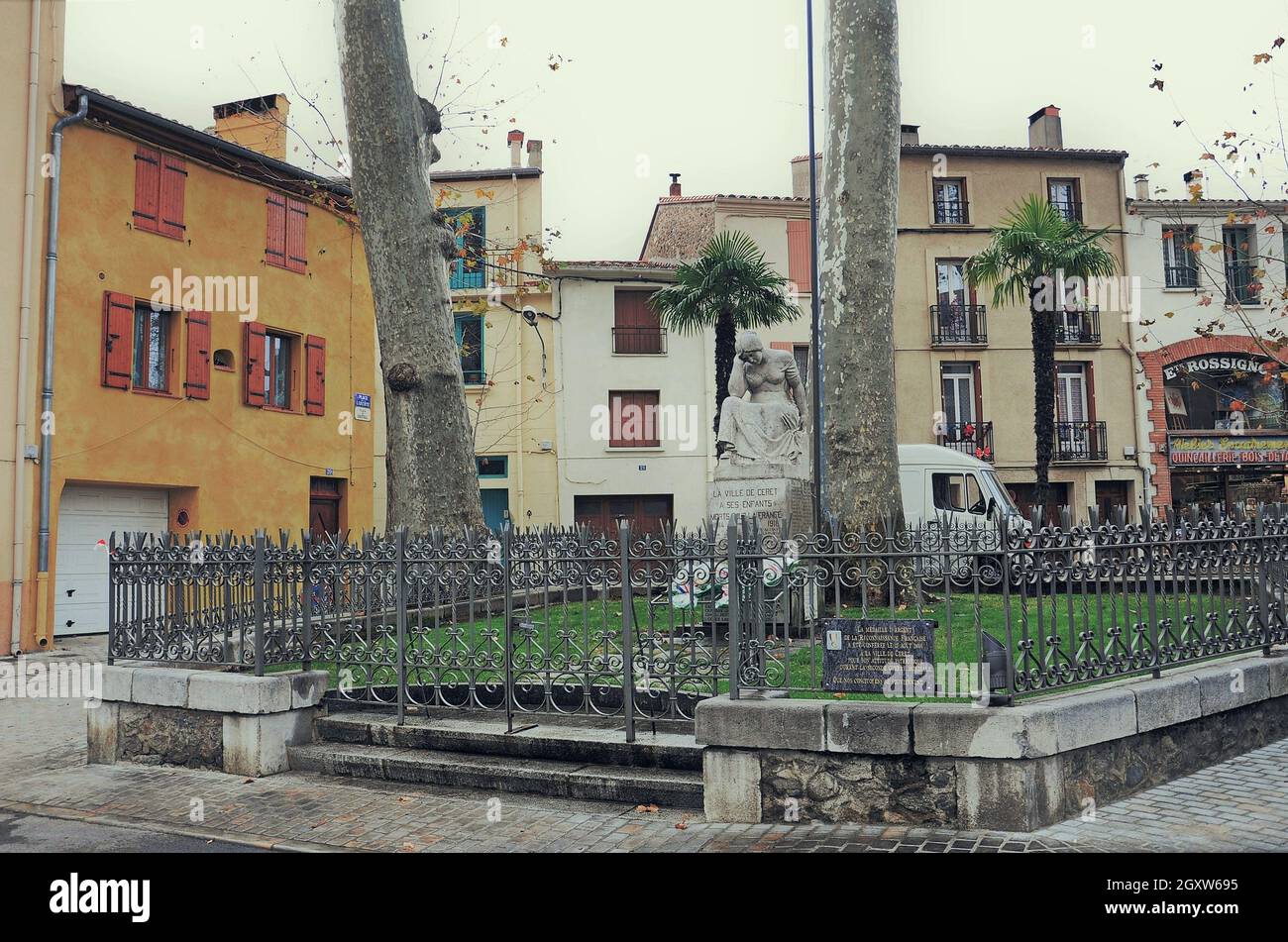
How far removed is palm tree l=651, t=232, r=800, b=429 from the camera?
2191 cm

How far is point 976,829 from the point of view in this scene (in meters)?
5.24

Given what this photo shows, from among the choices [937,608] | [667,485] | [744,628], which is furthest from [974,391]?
[744,628]

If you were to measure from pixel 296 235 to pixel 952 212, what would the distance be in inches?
710

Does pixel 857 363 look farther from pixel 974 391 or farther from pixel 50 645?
pixel 974 391

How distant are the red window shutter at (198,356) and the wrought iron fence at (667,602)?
10.9 metres

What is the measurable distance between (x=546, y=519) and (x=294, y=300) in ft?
30.1

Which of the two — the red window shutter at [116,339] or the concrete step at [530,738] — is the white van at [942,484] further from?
the red window shutter at [116,339]

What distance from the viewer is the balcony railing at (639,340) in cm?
2812

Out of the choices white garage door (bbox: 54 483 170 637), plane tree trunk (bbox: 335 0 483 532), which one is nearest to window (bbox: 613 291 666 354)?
white garage door (bbox: 54 483 170 637)

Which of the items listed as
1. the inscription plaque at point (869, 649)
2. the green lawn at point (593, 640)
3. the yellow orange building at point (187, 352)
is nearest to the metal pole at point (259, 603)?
the green lawn at point (593, 640)

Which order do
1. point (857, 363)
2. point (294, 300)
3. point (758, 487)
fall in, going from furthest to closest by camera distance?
point (294, 300)
point (857, 363)
point (758, 487)

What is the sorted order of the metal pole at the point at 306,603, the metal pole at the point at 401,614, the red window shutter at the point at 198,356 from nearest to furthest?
the metal pole at the point at 401,614 < the metal pole at the point at 306,603 < the red window shutter at the point at 198,356

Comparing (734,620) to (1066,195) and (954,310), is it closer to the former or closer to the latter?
(954,310)

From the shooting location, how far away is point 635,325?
2823 cm
